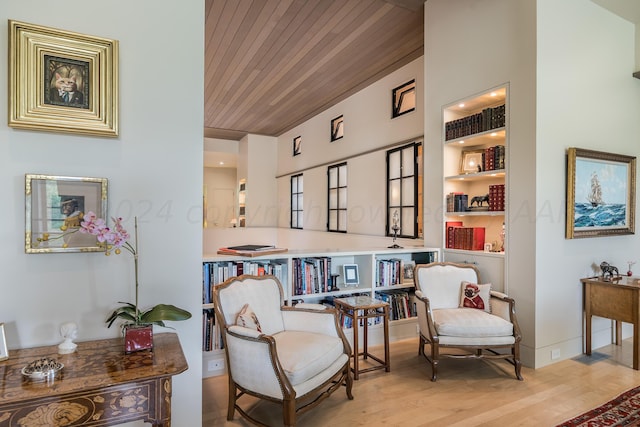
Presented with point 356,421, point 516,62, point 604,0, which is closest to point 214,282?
point 356,421

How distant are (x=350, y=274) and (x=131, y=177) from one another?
2426 millimetres

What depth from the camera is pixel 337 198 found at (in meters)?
6.71

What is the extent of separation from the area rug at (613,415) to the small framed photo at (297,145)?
6840 mm

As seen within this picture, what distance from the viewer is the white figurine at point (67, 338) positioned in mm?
1596

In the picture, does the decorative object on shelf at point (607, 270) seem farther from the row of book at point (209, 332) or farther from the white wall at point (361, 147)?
the row of book at point (209, 332)

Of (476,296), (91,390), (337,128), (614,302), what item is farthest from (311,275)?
(337,128)

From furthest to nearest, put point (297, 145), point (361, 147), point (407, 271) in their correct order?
point (297, 145) → point (361, 147) → point (407, 271)

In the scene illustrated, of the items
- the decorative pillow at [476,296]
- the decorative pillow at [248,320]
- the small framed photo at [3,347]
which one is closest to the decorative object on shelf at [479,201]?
the decorative pillow at [476,296]

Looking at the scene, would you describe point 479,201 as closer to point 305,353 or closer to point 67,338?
point 305,353

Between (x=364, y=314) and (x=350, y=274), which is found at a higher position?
(x=350, y=274)

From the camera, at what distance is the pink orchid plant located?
1560 millimetres

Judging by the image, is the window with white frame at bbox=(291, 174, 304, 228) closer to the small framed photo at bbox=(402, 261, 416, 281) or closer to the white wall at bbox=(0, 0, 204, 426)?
the small framed photo at bbox=(402, 261, 416, 281)

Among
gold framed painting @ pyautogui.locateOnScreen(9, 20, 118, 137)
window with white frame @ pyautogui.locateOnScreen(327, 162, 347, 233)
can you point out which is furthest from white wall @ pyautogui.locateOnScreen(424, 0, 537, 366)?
gold framed painting @ pyautogui.locateOnScreen(9, 20, 118, 137)

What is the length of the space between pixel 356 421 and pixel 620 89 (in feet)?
14.2
